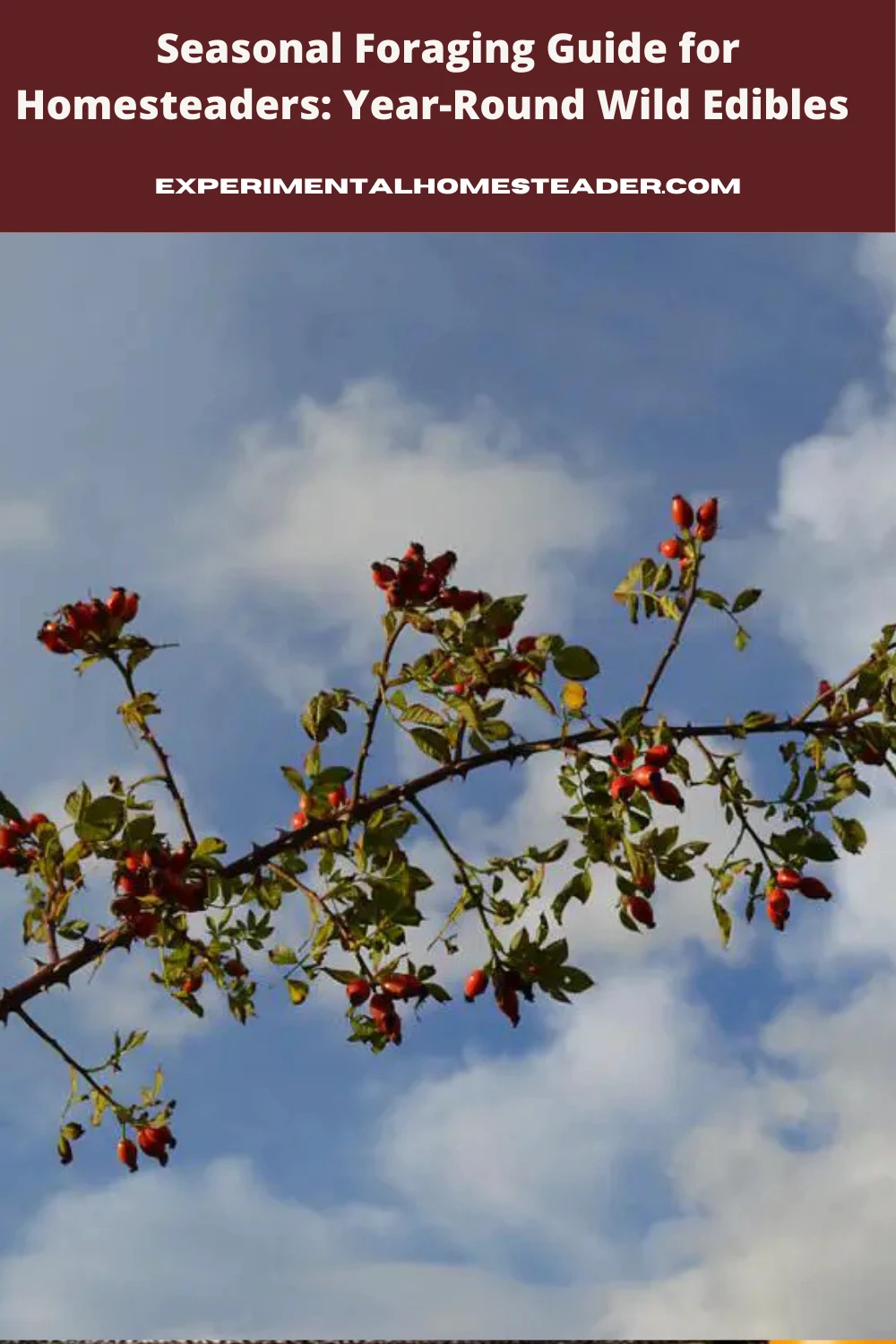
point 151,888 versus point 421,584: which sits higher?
point 421,584

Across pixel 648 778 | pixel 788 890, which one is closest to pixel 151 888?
pixel 648 778

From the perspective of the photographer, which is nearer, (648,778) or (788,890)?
(648,778)

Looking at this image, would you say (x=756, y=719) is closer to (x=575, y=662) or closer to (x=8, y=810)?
(x=575, y=662)

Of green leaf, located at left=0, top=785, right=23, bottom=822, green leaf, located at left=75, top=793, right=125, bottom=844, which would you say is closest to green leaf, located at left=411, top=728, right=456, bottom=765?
green leaf, located at left=75, top=793, right=125, bottom=844

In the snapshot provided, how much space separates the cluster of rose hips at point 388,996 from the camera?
5.32 metres

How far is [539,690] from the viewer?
515 centimetres

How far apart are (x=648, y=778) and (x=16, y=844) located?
2177 millimetres

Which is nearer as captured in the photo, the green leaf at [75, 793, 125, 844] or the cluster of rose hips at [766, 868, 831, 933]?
the green leaf at [75, 793, 125, 844]

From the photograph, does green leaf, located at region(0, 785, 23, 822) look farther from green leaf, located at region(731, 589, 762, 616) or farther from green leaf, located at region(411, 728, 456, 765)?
green leaf, located at region(731, 589, 762, 616)

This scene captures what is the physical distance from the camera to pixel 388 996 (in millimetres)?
5363

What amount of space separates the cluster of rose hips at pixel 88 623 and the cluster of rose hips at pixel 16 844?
627mm

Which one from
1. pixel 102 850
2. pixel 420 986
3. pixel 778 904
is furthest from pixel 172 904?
pixel 778 904

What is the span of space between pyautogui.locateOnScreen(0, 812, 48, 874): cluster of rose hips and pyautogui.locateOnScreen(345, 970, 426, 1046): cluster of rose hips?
3.93 ft

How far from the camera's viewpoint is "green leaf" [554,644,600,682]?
16.6 ft
